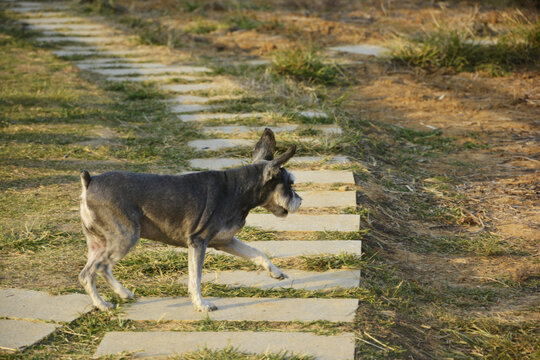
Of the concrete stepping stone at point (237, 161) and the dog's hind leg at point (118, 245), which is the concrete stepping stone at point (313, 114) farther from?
the dog's hind leg at point (118, 245)

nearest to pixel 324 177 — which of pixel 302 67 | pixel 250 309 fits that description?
pixel 250 309

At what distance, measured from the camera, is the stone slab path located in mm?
4184

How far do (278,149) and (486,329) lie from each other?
380 centimetres

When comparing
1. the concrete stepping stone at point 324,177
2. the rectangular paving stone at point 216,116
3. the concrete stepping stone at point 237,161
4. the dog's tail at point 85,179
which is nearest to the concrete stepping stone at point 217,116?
the rectangular paving stone at point 216,116

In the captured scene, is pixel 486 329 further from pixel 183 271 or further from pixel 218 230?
pixel 183 271

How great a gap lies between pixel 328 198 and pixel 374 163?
1.42 metres

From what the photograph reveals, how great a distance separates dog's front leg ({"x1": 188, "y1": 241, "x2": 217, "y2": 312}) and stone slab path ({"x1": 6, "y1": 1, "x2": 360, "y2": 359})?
0.30 ft

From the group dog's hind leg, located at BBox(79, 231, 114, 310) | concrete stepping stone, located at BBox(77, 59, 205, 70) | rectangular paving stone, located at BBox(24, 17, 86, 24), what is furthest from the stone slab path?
rectangular paving stone, located at BBox(24, 17, 86, 24)

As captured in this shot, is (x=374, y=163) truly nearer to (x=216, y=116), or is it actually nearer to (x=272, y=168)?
(x=216, y=116)

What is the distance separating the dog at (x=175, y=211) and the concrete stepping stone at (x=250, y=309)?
0.11 meters

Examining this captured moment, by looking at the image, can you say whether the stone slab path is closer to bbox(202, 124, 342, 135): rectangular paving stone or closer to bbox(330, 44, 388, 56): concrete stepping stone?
bbox(202, 124, 342, 135): rectangular paving stone

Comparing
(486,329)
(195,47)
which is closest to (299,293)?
(486,329)

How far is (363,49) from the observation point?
13.1 meters

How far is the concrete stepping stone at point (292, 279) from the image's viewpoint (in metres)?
4.99
